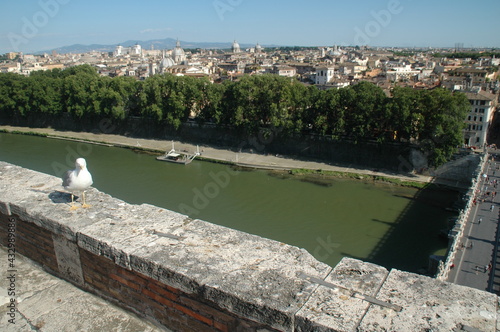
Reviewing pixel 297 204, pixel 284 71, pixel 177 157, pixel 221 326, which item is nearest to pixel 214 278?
pixel 221 326

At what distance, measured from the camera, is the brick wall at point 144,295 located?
6.37 feet

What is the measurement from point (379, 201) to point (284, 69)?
42018 mm

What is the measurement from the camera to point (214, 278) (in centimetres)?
194

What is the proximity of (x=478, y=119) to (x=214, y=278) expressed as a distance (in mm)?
25188

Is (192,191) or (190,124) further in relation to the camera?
(190,124)

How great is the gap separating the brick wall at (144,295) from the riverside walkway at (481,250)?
8312mm

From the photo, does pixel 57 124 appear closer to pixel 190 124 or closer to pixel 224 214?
pixel 190 124

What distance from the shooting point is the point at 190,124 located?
24.5 meters

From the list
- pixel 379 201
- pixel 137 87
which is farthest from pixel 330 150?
pixel 137 87

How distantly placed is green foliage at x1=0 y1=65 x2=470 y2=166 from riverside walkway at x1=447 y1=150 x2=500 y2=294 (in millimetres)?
4118

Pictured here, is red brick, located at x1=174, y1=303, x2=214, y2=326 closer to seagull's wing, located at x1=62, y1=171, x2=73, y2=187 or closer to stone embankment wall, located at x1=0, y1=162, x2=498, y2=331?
stone embankment wall, located at x1=0, y1=162, x2=498, y2=331

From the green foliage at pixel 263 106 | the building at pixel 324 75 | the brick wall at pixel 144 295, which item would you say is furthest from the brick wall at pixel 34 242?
the building at pixel 324 75

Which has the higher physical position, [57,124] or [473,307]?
[473,307]

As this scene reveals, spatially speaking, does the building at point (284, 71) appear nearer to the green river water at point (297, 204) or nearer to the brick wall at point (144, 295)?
the green river water at point (297, 204)
